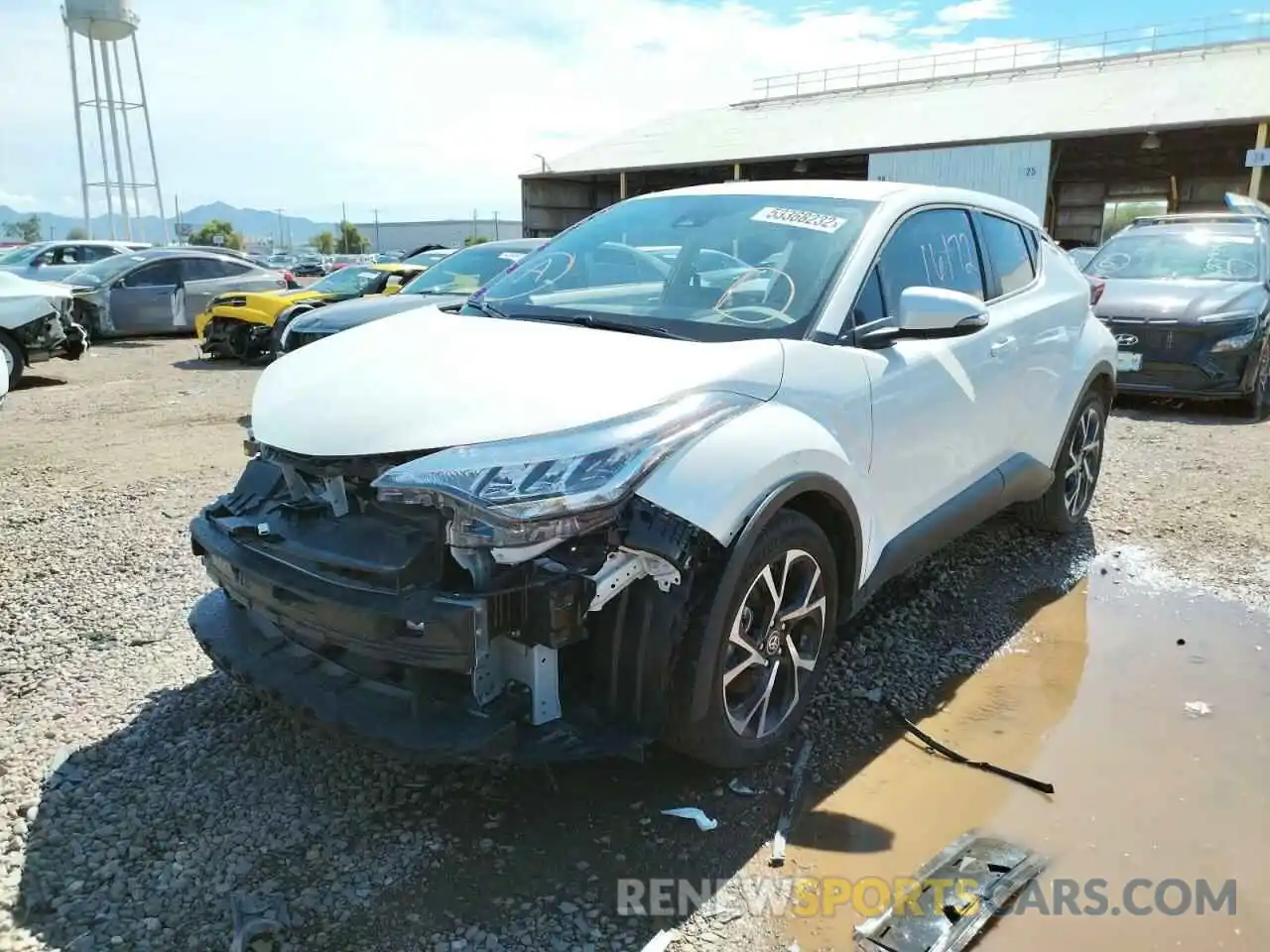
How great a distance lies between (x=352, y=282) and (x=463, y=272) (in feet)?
12.1

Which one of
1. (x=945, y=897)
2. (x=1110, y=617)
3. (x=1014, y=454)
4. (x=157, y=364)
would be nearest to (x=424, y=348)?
(x=945, y=897)

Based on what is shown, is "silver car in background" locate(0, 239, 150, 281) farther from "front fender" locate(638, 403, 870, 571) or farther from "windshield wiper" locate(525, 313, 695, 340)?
"front fender" locate(638, 403, 870, 571)

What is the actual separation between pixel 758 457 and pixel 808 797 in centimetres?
110

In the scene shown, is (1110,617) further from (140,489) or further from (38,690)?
(140,489)

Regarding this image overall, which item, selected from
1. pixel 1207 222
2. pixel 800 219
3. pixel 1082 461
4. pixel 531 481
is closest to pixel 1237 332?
pixel 1207 222

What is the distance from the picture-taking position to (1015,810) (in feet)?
9.50

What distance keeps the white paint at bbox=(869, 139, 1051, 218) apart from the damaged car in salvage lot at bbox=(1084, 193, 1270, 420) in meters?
13.9

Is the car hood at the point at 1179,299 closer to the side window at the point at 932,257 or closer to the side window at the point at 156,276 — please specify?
the side window at the point at 932,257

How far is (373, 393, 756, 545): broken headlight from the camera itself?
2.25 m

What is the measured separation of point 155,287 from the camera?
15.2 metres

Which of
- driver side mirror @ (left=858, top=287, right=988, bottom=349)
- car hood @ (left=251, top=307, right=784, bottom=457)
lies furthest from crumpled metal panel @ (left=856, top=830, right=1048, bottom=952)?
driver side mirror @ (left=858, top=287, right=988, bottom=349)

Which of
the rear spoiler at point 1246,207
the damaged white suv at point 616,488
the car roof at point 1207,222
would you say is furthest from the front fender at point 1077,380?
the rear spoiler at point 1246,207

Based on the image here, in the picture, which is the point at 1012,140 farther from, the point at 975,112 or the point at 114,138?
the point at 114,138

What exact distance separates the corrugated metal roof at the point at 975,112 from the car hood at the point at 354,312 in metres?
20.2
